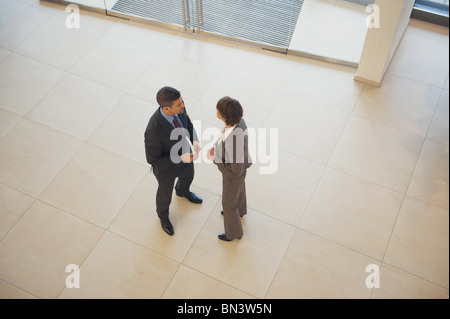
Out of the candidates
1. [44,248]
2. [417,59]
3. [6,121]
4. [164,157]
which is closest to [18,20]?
[6,121]

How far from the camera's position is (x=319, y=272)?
3512mm

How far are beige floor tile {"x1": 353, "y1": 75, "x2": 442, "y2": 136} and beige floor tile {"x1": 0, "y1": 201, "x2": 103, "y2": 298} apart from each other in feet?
9.58

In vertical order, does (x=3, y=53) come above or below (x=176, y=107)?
below

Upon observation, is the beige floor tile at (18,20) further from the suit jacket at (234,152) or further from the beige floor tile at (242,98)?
the suit jacket at (234,152)

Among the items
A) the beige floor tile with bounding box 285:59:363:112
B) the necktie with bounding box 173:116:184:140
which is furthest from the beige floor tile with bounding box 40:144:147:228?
the beige floor tile with bounding box 285:59:363:112

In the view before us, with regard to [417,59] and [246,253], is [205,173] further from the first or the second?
[417,59]

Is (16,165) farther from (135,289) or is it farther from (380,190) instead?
Answer: (380,190)

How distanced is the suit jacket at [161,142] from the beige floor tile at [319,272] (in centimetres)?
123

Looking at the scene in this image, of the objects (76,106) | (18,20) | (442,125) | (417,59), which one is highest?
(442,125)

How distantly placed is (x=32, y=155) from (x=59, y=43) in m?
1.67

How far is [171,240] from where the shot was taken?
368 centimetres

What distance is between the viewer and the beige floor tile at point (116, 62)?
16.0 ft

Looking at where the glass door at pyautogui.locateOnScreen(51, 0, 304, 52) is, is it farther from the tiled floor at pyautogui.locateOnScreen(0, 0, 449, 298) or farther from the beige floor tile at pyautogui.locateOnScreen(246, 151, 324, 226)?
the beige floor tile at pyautogui.locateOnScreen(246, 151, 324, 226)

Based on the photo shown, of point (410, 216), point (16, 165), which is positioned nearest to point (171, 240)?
point (16, 165)
